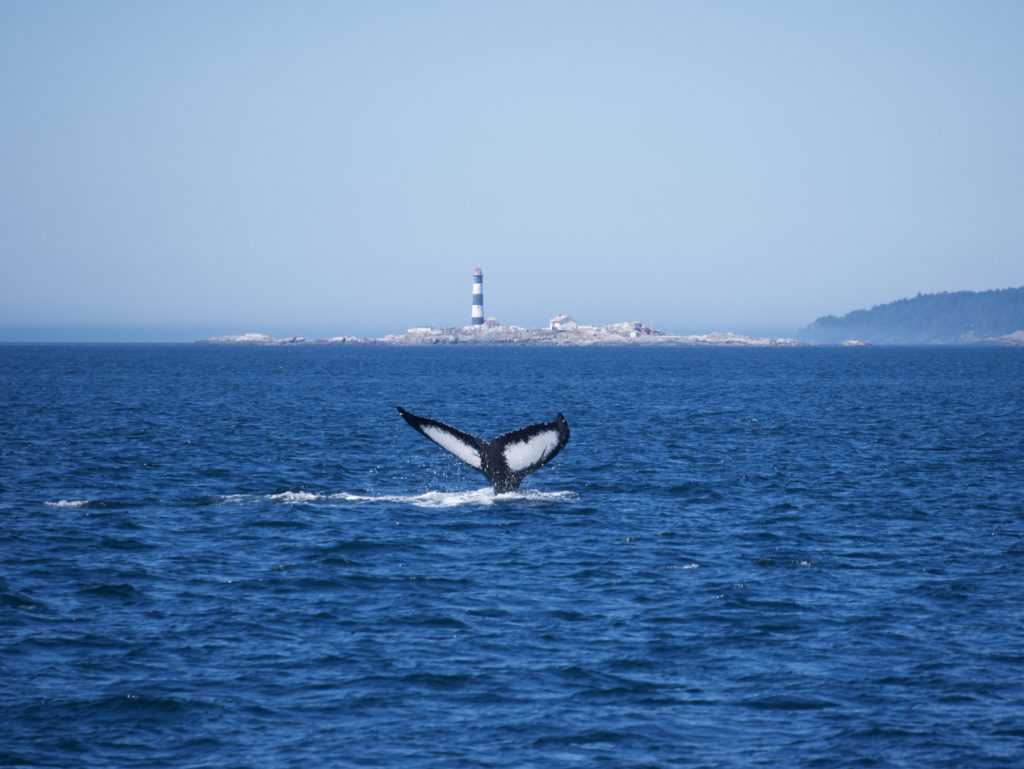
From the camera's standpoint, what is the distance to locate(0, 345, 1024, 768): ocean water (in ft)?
40.8

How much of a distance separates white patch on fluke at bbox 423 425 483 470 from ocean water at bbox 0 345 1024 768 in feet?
5.58

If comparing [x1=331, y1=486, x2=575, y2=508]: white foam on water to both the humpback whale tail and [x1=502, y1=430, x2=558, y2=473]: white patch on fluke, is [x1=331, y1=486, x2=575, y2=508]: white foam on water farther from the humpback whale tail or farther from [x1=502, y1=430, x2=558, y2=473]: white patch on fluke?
[x1=502, y1=430, x2=558, y2=473]: white patch on fluke

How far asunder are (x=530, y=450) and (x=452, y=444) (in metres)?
1.82

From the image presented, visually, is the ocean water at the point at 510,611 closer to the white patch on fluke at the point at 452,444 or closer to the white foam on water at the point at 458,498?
the white foam on water at the point at 458,498

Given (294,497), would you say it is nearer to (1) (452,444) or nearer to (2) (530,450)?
(1) (452,444)

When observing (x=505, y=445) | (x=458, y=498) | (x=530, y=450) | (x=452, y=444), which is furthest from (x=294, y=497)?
(x=530, y=450)

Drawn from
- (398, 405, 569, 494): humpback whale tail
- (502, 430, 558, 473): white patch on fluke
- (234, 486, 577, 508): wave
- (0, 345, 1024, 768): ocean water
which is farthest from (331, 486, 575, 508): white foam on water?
(502, 430, 558, 473): white patch on fluke

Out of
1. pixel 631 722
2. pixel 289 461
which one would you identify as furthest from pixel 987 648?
pixel 289 461

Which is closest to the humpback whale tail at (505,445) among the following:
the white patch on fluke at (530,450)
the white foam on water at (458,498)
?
the white patch on fluke at (530,450)

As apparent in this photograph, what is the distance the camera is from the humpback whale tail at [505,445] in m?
21.4

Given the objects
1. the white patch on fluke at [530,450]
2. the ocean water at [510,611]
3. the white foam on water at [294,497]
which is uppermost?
the white patch on fluke at [530,450]

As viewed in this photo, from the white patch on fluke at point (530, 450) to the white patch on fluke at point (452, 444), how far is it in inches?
29.2

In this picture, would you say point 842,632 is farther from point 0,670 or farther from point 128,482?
point 128,482

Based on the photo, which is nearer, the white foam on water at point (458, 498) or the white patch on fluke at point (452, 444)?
the white patch on fluke at point (452, 444)
